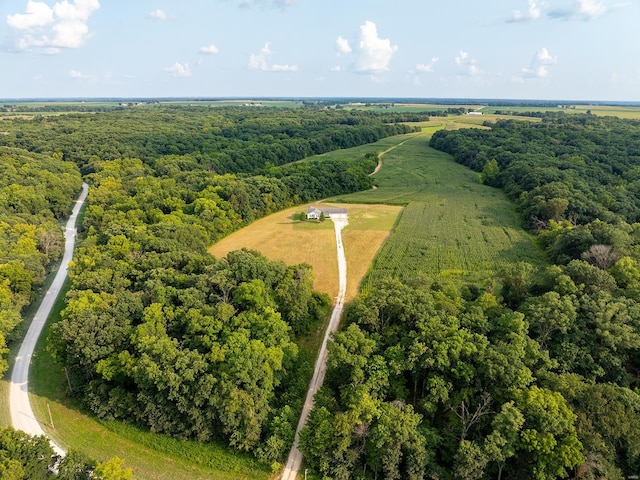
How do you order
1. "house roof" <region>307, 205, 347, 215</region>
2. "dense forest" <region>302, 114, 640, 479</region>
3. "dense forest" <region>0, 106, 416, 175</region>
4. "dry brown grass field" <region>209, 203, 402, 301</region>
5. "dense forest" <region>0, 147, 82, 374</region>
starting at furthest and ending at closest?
"dense forest" <region>0, 106, 416, 175</region> → "house roof" <region>307, 205, 347, 215</region> → "dry brown grass field" <region>209, 203, 402, 301</region> → "dense forest" <region>0, 147, 82, 374</region> → "dense forest" <region>302, 114, 640, 479</region>

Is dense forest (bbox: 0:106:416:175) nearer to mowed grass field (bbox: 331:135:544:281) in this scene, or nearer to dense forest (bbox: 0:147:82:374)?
dense forest (bbox: 0:147:82:374)

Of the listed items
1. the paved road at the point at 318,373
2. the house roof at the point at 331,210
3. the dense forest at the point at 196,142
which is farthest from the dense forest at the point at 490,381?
the dense forest at the point at 196,142

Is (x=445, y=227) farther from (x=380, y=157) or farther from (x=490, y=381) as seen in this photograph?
(x=380, y=157)

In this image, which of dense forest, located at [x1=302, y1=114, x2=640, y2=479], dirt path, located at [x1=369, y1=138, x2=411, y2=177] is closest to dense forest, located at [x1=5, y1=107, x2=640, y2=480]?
dense forest, located at [x1=302, y1=114, x2=640, y2=479]

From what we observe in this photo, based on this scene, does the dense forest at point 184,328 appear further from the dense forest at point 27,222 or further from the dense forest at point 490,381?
the dense forest at point 490,381

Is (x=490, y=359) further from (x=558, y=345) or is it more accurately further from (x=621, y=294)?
(x=621, y=294)

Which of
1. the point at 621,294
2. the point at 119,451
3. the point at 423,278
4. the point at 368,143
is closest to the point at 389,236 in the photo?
the point at 423,278

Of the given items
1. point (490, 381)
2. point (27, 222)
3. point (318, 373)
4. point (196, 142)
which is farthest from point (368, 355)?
point (196, 142)
